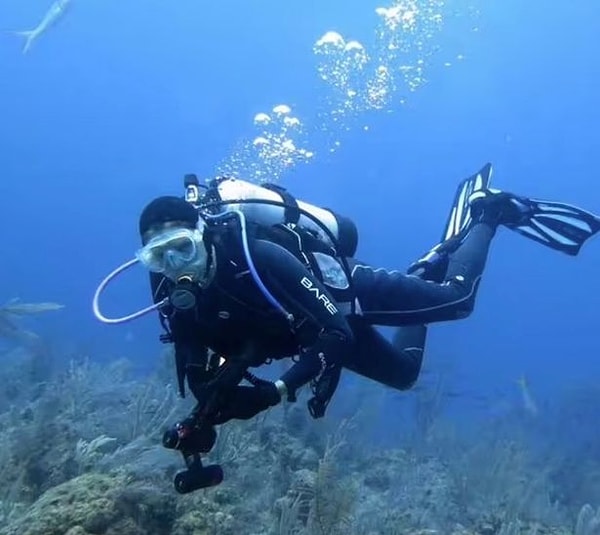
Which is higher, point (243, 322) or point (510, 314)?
point (510, 314)

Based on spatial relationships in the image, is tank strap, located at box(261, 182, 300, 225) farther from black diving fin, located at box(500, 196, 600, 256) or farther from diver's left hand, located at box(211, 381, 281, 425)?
black diving fin, located at box(500, 196, 600, 256)

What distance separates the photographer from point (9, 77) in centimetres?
9588

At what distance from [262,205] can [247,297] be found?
1.07m

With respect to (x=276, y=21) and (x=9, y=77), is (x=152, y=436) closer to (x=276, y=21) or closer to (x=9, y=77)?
(x=276, y=21)

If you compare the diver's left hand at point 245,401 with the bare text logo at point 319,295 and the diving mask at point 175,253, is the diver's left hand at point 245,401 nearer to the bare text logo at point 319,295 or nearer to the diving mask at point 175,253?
the bare text logo at point 319,295

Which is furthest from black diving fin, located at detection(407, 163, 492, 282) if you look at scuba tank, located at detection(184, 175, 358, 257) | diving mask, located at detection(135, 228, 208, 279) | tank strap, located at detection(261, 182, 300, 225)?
diving mask, located at detection(135, 228, 208, 279)

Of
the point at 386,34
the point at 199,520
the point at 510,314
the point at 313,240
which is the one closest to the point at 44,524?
the point at 199,520

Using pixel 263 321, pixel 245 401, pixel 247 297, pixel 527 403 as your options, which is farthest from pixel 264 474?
pixel 527 403

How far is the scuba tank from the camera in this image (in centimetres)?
490

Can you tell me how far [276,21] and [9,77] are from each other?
40482mm

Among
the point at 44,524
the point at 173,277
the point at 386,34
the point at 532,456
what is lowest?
the point at 532,456

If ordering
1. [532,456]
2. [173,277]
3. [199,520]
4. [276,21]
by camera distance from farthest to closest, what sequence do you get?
[276,21], [532,456], [199,520], [173,277]

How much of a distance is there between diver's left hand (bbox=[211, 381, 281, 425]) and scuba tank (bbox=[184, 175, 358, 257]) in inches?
54.3

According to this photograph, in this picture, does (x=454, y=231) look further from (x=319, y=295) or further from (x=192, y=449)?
(x=192, y=449)
